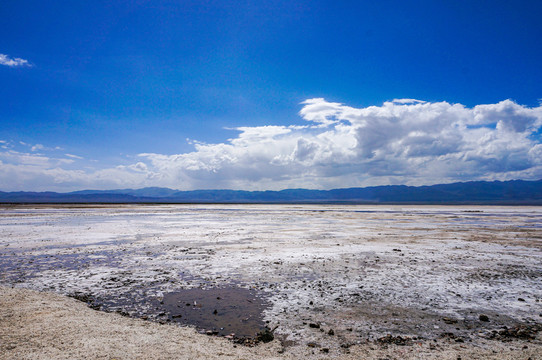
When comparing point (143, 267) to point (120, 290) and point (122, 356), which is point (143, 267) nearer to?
point (120, 290)

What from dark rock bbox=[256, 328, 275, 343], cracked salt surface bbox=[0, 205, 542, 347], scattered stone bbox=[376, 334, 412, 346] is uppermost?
dark rock bbox=[256, 328, 275, 343]

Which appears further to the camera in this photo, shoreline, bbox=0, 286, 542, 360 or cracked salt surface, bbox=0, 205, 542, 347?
cracked salt surface, bbox=0, 205, 542, 347

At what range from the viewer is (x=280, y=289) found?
991 centimetres

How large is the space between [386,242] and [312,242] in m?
5.01

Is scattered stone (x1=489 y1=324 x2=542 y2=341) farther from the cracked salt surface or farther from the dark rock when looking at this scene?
the dark rock

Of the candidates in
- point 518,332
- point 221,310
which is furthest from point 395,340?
point 221,310

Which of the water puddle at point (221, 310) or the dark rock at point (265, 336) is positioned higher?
the dark rock at point (265, 336)

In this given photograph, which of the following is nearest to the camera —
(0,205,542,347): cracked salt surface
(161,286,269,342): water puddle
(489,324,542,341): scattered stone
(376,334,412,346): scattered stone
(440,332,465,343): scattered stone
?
(376,334,412,346): scattered stone

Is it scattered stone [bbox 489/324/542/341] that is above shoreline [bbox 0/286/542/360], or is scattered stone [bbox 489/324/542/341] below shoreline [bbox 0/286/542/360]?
below

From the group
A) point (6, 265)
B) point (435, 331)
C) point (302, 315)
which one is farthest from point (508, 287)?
point (6, 265)

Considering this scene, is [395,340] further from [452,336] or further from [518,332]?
[518,332]

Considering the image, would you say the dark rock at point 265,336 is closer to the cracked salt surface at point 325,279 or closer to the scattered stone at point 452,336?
the cracked salt surface at point 325,279

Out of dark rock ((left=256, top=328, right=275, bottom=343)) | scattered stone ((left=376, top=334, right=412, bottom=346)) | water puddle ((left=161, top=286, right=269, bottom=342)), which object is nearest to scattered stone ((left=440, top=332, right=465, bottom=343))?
scattered stone ((left=376, top=334, right=412, bottom=346))

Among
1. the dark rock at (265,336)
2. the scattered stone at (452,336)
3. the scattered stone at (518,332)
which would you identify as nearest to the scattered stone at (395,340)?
the scattered stone at (452,336)
